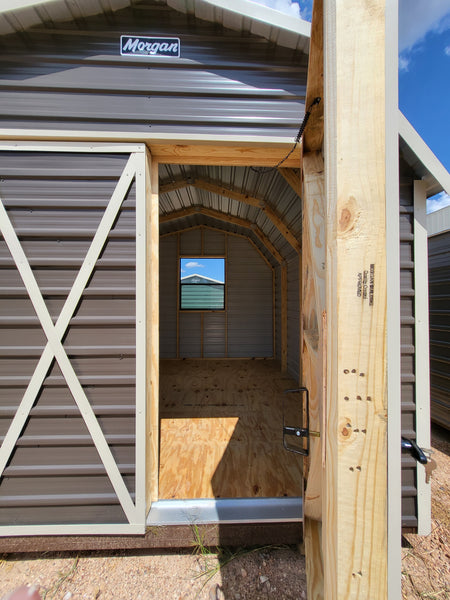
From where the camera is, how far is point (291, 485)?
2.29 metres

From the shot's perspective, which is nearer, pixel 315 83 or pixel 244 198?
pixel 315 83

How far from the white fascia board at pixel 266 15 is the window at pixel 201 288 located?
20.2 ft

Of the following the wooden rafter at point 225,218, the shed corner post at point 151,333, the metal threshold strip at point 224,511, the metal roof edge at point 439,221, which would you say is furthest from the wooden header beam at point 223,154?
the wooden rafter at point 225,218

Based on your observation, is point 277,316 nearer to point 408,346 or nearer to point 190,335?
point 190,335

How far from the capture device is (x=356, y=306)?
767mm

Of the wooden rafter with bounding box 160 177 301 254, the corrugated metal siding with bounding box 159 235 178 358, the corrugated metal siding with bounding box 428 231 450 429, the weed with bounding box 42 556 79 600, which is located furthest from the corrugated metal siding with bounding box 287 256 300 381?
the weed with bounding box 42 556 79 600

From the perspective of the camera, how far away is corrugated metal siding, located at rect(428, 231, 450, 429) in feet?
12.6

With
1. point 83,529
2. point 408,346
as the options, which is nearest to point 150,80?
point 408,346

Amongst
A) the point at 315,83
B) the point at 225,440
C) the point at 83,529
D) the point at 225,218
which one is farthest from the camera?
the point at 225,218

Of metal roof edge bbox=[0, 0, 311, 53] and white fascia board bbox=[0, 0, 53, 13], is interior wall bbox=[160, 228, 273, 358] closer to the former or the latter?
metal roof edge bbox=[0, 0, 311, 53]

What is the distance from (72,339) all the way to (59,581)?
160cm

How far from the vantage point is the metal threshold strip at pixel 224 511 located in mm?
1915

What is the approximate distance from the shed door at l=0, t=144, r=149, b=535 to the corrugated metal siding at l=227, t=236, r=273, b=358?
6022mm

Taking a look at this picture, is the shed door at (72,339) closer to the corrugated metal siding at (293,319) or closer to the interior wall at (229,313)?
the corrugated metal siding at (293,319)
